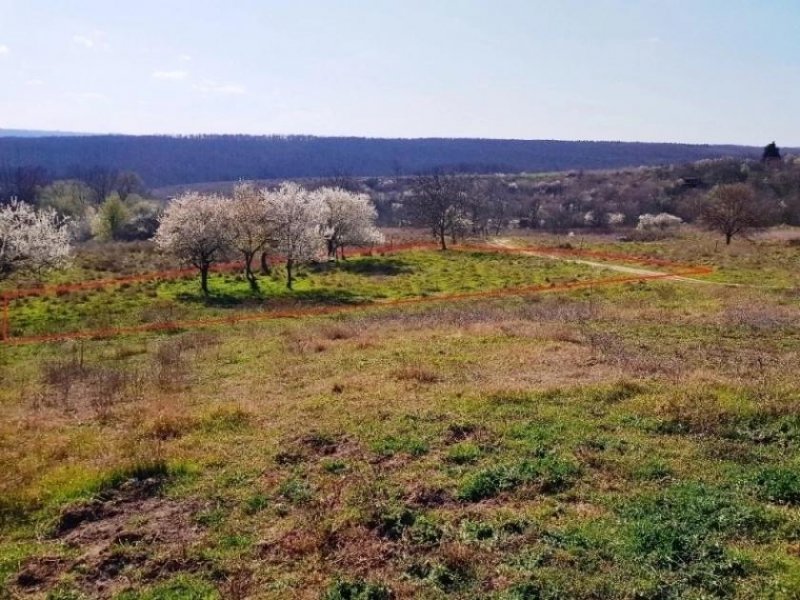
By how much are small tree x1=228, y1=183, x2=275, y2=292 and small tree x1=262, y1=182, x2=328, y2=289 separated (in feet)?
2.13

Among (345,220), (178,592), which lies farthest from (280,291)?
(178,592)

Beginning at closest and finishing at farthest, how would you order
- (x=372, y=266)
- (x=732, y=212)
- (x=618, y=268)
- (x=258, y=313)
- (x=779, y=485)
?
(x=779, y=485) → (x=258, y=313) → (x=618, y=268) → (x=372, y=266) → (x=732, y=212)

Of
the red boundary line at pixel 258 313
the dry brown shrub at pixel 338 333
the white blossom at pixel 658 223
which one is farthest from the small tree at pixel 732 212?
the dry brown shrub at pixel 338 333

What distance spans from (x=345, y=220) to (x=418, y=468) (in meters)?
51.3

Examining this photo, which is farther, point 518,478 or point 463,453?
point 463,453

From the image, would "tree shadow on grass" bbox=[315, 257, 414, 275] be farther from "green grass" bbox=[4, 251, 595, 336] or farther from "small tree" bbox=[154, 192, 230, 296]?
"small tree" bbox=[154, 192, 230, 296]

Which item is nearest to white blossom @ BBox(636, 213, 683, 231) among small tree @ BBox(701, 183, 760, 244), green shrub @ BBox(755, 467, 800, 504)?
small tree @ BBox(701, 183, 760, 244)

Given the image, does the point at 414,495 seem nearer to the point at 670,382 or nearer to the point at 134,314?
the point at 670,382

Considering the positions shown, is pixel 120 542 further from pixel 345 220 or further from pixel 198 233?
pixel 345 220

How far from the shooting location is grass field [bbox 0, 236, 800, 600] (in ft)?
26.9

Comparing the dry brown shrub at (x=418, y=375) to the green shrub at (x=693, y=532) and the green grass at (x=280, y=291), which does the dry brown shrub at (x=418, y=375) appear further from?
the green grass at (x=280, y=291)

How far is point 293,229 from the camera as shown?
4681cm

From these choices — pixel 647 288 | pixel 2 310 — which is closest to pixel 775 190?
pixel 647 288

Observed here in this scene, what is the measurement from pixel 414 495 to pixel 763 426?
691 cm
